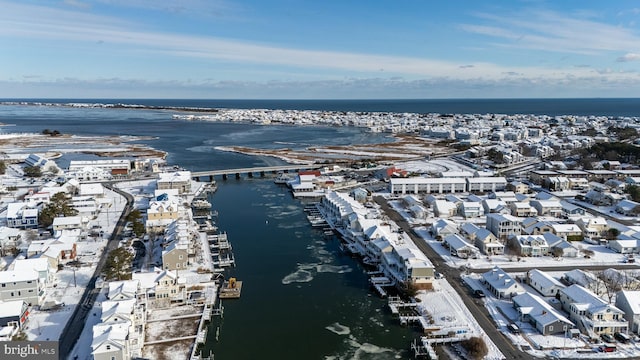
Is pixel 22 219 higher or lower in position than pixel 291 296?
higher

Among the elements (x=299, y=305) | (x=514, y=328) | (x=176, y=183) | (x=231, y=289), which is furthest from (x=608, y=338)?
(x=176, y=183)

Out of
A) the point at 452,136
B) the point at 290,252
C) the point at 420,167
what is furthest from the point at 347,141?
the point at 290,252

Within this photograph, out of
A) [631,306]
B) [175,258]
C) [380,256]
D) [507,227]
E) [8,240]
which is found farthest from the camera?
[507,227]

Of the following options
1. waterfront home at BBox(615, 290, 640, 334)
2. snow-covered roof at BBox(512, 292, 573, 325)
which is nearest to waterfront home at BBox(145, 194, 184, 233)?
snow-covered roof at BBox(512, 292, 573, 325)

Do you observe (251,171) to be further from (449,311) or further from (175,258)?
(449,311)

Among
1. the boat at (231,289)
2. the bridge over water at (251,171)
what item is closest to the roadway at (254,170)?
the bridge over water at (251,171)

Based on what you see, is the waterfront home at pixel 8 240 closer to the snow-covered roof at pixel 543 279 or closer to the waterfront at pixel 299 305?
the waterfront at pixel 299 305

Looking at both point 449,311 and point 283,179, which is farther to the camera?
point 283,179
